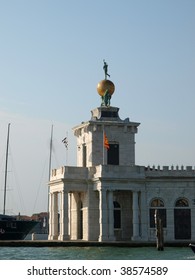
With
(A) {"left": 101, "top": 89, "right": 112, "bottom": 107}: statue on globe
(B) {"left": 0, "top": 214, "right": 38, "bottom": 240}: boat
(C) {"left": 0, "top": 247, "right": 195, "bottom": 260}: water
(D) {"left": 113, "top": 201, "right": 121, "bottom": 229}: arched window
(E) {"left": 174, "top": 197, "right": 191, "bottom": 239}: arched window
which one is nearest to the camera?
(C) {"left": 0, "top": 247, "right": 195, "bottom": 260}: water

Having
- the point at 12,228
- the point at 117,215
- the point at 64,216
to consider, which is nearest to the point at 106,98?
the point at 117,215

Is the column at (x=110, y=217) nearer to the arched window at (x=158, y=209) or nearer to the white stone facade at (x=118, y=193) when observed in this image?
the white stone facade at (x=118, y=193)

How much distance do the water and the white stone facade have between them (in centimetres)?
522

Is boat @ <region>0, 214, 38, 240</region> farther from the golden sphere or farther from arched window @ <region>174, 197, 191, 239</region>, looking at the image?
arched window @ <region>174, 197, 191, 239</region>

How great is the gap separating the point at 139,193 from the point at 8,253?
1591 centimetres

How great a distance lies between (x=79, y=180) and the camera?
233 feet

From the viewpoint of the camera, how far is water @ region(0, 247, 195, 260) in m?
53.0

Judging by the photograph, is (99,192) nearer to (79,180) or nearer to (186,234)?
(79,180)

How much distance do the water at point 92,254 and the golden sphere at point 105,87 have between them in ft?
58.7

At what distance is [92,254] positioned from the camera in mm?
57156

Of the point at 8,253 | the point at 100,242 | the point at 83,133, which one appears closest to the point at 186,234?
the point at 100,242

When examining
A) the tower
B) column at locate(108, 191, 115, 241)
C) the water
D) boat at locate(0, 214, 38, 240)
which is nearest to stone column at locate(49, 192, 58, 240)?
the tower
